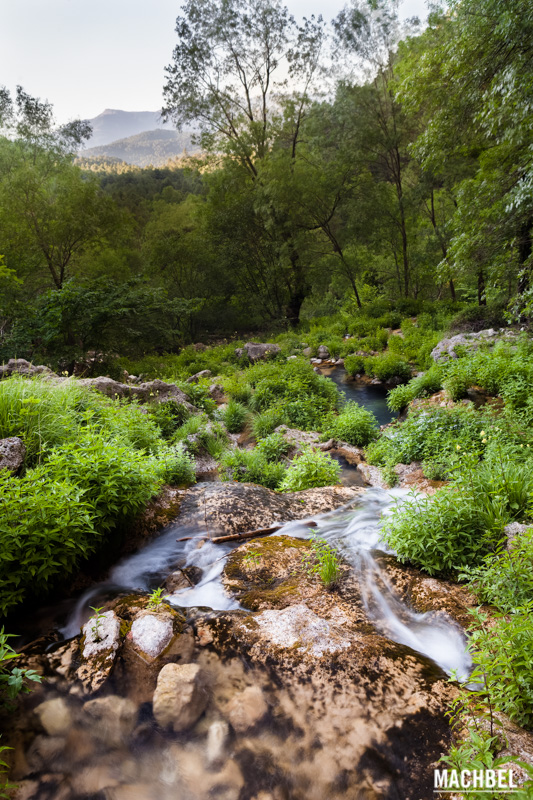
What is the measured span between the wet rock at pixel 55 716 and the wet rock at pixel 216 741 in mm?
887

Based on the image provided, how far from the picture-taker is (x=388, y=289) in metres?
25.4

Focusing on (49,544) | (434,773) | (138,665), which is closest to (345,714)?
(434,773)

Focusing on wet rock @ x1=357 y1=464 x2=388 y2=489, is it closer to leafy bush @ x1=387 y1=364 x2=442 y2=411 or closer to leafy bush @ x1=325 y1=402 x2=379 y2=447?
leafy bush @ x1=325 y1=402 x2=379 y2=447

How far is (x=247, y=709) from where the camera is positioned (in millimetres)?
2352

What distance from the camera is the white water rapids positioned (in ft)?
9.12

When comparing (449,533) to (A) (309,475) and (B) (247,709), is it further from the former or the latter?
(A) (309,475)

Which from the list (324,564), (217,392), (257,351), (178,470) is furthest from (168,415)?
(257,351)

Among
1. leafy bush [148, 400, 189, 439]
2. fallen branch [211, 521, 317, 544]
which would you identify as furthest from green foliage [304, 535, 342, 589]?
leafy bush [148, 400, 189, 439]

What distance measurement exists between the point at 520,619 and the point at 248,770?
1792 mm

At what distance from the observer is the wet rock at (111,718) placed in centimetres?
228

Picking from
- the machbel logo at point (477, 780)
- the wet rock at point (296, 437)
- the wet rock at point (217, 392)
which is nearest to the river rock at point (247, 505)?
the wet rock at point (296, 437)

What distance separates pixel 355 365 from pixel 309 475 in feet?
30.9

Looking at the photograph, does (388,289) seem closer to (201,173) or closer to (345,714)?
(201,173)

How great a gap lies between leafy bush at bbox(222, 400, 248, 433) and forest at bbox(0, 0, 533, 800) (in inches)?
2.3
